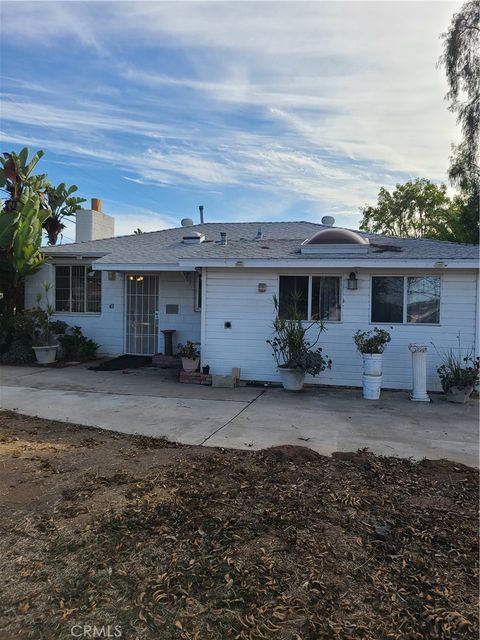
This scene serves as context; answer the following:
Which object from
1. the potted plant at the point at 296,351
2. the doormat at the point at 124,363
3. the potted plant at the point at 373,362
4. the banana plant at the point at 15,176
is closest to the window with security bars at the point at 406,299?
the potted plant at the point at 373,362

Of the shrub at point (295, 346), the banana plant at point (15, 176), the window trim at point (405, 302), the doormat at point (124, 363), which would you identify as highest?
the banana plant at point (15, 176)

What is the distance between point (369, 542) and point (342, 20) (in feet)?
22.2

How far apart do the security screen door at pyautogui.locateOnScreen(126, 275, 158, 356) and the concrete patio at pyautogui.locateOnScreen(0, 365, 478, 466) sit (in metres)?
2.92

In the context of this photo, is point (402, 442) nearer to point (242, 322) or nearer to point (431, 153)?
point (242, 322)

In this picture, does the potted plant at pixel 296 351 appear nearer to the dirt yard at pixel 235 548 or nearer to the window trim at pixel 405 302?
the window trim at pixel 405 302

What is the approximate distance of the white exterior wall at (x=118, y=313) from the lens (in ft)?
39.8

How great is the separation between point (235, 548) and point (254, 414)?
3913mm

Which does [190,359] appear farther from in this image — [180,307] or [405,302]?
[405,302]

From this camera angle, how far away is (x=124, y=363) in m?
11.6

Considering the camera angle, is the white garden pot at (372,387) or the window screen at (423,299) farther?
the window screen at (423,299)

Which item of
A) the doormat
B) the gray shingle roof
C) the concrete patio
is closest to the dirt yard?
the concrete patio

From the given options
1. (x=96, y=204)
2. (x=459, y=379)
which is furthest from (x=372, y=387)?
(x=96, y=204)

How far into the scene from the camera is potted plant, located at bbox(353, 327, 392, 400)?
8.05 m

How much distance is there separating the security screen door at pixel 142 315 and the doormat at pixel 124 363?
37 centimetres
